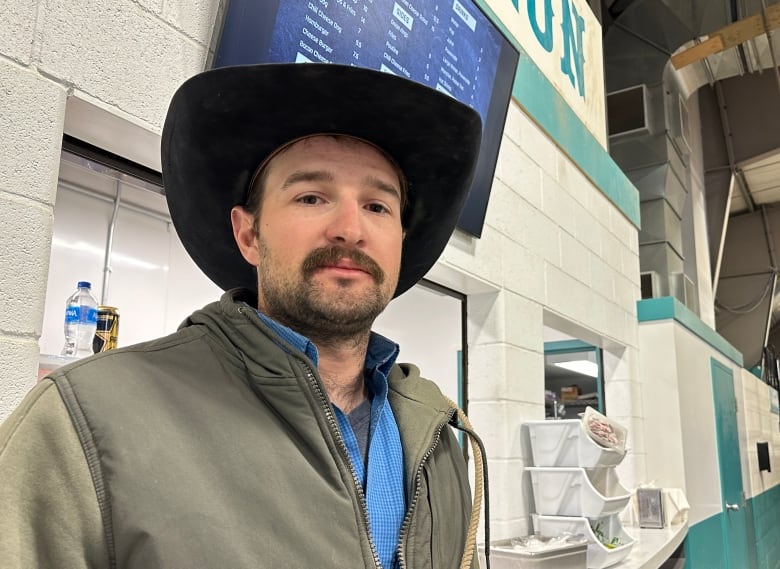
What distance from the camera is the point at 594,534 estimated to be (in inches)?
88.1

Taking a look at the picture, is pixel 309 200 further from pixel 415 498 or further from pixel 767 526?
pixel 767 526

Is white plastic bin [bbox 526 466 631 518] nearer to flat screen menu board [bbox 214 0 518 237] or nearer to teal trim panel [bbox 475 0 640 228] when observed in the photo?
flat screen menu board [bbox 214 0 518 237]

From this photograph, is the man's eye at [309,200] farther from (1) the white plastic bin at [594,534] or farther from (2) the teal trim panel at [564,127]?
(1) the white plastic bin at [594,534]

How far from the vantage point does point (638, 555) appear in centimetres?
242

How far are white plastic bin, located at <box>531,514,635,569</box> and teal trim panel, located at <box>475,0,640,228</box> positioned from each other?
65.6 inches

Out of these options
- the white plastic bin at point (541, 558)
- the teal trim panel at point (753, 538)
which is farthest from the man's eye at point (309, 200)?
the teal trim panel at point (753, 538)

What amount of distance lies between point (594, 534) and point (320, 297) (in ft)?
5.97

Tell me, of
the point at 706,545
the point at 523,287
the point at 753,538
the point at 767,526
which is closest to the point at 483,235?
the point at 523,287

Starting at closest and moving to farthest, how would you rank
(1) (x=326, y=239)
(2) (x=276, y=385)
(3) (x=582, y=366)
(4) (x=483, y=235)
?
(2) (x=276, y=385), (1) (x=326, y=239), (4) (x=483, y=235), (3) (x=582, y=366)

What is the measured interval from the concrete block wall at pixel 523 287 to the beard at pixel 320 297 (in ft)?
3.87

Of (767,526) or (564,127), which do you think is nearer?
(564,127)

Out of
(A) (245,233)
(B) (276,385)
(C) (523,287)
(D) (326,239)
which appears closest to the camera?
(B) (276,385)

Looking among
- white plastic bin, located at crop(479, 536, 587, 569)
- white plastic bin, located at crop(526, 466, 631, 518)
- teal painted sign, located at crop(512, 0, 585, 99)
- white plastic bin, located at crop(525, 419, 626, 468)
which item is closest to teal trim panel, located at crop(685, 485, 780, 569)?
white plastic bin, located at crop(526, 466, 631, 518)

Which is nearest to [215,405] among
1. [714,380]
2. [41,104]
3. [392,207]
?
[392,207]
